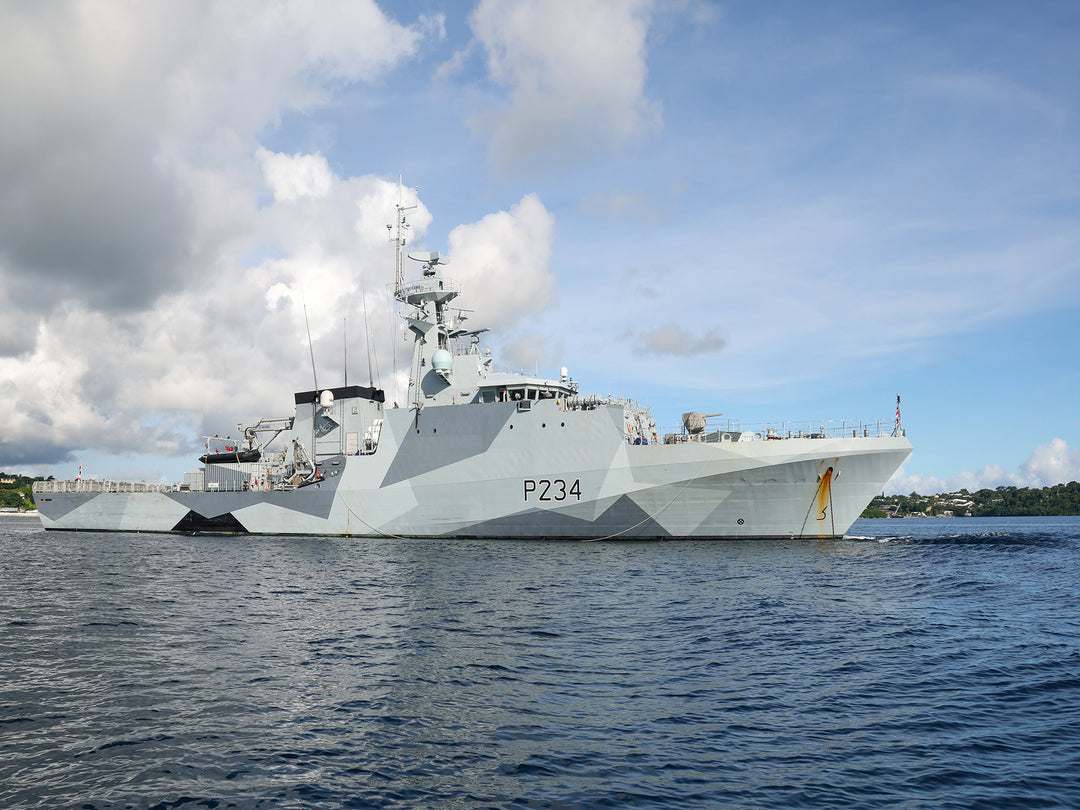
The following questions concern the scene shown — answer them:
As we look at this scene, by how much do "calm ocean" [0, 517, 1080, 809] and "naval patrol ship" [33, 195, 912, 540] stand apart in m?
7.43

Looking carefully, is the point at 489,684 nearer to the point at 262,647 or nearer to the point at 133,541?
the point at 262,647

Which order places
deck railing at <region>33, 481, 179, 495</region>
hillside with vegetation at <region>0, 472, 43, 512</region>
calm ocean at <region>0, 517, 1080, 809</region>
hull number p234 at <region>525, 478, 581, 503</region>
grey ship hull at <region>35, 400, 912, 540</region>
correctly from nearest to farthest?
calm ocean at <region>0, 517, 1080, 809</region>, grey ship hull at <region>35, 400, 912, 540</region>, hull number p234 at <region>525, 478, 581, 503</region>, deck railing at <region>33, 481, 179, 495</region>, hillside with vegetation at <region>0, 472, 43, 512</region>

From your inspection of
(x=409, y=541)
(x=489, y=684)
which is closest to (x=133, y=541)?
(x=409, y=541)

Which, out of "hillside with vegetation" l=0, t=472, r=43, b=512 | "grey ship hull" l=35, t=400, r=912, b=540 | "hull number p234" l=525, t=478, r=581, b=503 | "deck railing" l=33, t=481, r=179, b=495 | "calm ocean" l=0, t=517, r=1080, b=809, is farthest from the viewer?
"hillside with vegetation" l=0, t=472, r=43, b=512

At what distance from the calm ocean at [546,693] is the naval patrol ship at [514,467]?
743 centimetres

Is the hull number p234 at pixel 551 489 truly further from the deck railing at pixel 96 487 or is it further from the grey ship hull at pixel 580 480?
the deck railing at pixel 96 487

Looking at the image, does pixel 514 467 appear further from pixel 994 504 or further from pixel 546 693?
pixel 994 504

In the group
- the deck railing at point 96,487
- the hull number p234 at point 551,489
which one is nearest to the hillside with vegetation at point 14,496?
the deck railing at point 96,487

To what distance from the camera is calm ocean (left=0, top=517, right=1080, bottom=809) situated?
5.94 meters

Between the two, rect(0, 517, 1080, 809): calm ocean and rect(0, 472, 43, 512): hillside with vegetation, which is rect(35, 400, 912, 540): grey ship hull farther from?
rect(0, 472, 43, 512): hillside with vegetation

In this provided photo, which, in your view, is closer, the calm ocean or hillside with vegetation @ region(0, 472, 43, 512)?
the calm ocean

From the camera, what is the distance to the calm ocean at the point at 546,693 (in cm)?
594

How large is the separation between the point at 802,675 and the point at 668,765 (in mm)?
3845

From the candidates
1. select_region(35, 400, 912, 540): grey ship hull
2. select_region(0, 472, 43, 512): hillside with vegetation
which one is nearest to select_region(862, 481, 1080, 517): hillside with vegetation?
select_region(35, 400, 912, 540): grey ship hull
